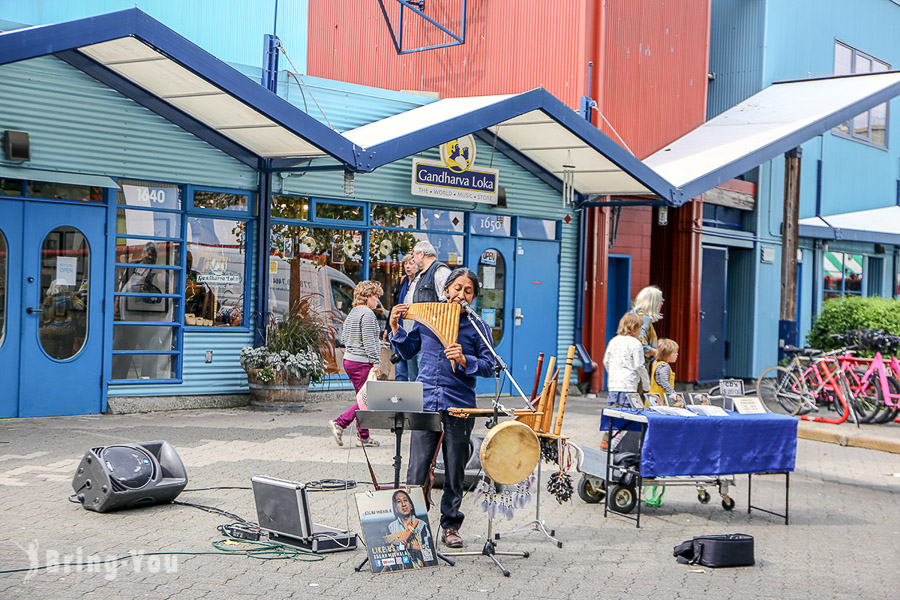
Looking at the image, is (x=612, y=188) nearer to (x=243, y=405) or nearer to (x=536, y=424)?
(x=243, y=405)

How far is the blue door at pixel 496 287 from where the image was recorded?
50.6ft

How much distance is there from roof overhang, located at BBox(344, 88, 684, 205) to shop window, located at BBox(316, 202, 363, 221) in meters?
1.06

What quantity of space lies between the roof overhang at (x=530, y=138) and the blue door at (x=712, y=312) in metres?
3.89

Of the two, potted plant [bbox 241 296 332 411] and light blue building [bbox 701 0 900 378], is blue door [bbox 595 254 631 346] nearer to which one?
light blue building [bbox 701 0 900 378]

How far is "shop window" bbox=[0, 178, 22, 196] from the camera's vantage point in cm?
1104

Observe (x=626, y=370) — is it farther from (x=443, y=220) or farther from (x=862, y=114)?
(x=862, y=114)

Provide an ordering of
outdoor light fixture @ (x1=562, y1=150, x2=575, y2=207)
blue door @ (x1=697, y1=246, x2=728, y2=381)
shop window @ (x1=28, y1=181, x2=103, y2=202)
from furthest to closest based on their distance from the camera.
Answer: blue door @ (x1=697, y1=246, x2=728, y2=381) < outdoor light fixture @ (x1=562, y1=150, x2=575, y2=207) < shop window @ (x1=28, y1=181, x2=103, y2=202)

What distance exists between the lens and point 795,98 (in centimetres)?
1881

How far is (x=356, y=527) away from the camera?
7.16 m

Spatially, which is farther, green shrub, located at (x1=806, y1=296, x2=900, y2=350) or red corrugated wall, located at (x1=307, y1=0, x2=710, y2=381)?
green shrub, located at (x1=806, y1=296, x2=900, y2=350)

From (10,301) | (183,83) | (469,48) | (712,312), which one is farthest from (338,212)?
(712,312)

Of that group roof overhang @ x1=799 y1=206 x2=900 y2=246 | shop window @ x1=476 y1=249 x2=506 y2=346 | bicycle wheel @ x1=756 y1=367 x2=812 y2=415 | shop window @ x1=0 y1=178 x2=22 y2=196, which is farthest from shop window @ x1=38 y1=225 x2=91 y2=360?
roof overhang @ x1=799 y1=206 x2=900 y2=246

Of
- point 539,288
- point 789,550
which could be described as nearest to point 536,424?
point 789,550

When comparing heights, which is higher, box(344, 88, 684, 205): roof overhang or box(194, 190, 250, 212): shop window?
box(344, 88, 684, 205): roof overhang
